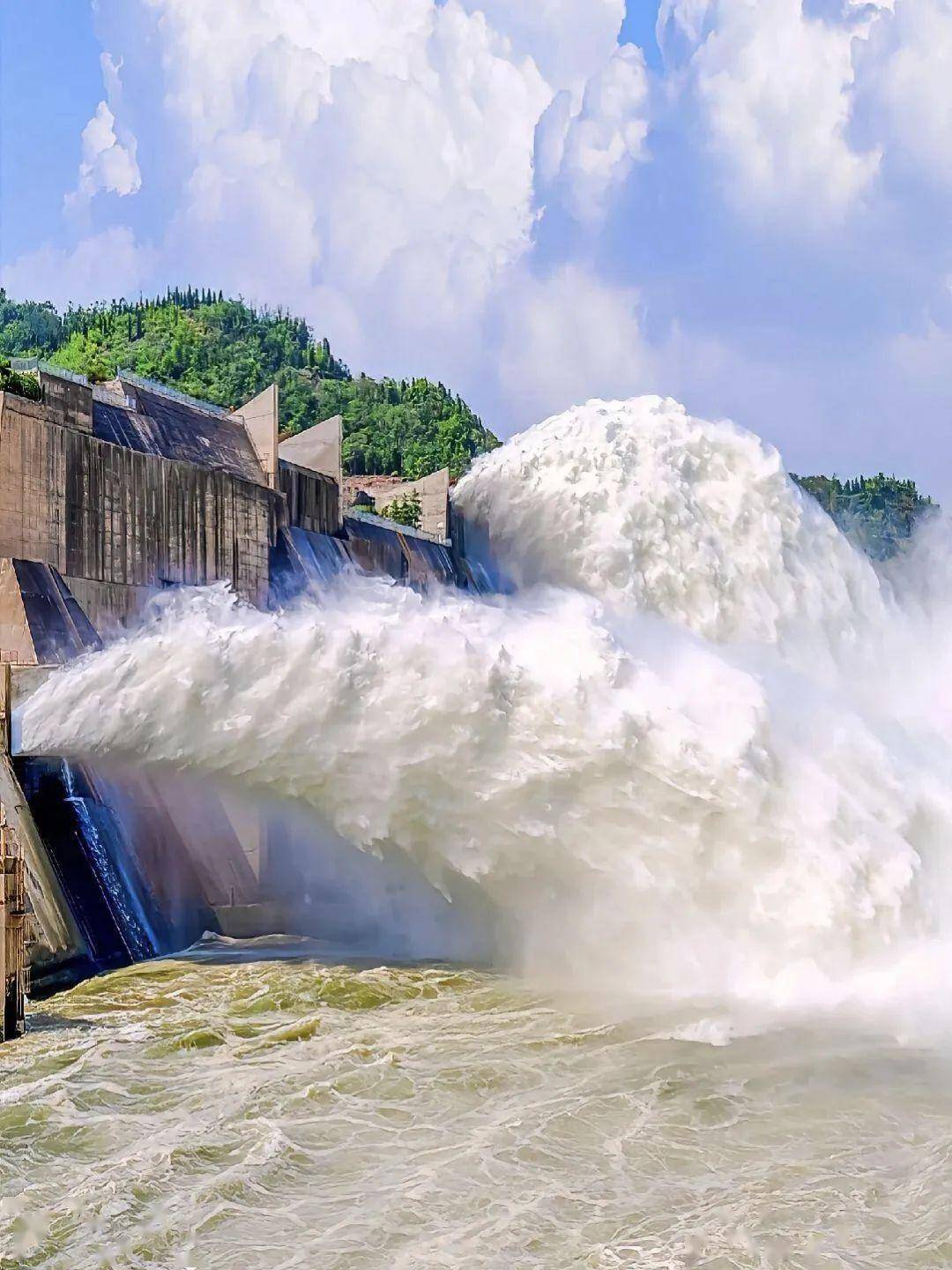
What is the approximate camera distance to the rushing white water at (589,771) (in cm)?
1619

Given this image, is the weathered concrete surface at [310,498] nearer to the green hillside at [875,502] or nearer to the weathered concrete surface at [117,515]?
the weathered concrete surface at [117,515]

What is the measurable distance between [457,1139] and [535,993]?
18.7 ft

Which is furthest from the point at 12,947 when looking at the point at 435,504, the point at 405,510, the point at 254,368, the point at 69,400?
the point at 254,368

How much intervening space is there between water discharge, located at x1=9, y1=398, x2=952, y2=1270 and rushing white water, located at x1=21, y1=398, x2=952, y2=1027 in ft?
0.15

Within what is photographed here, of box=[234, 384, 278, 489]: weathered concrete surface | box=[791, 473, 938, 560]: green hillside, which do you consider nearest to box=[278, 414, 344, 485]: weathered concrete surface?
box=[234, 384, 278, 489]: weathered concrete surface

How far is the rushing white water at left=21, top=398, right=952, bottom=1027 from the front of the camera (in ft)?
53.1

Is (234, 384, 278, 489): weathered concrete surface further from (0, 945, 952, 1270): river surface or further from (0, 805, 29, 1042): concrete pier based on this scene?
(0, 805, 29, 1042): concrete pier

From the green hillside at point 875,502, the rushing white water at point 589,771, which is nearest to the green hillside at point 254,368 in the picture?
the green hillside at point 875,502

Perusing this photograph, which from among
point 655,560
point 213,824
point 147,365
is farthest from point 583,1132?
point 147,365

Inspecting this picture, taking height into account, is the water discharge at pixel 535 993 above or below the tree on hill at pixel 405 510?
below

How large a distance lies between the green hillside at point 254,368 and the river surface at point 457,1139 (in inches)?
2892

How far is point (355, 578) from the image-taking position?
1181 inches

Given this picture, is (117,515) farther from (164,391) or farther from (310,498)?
(310,498)

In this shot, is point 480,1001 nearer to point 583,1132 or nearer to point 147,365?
point 583,1132
